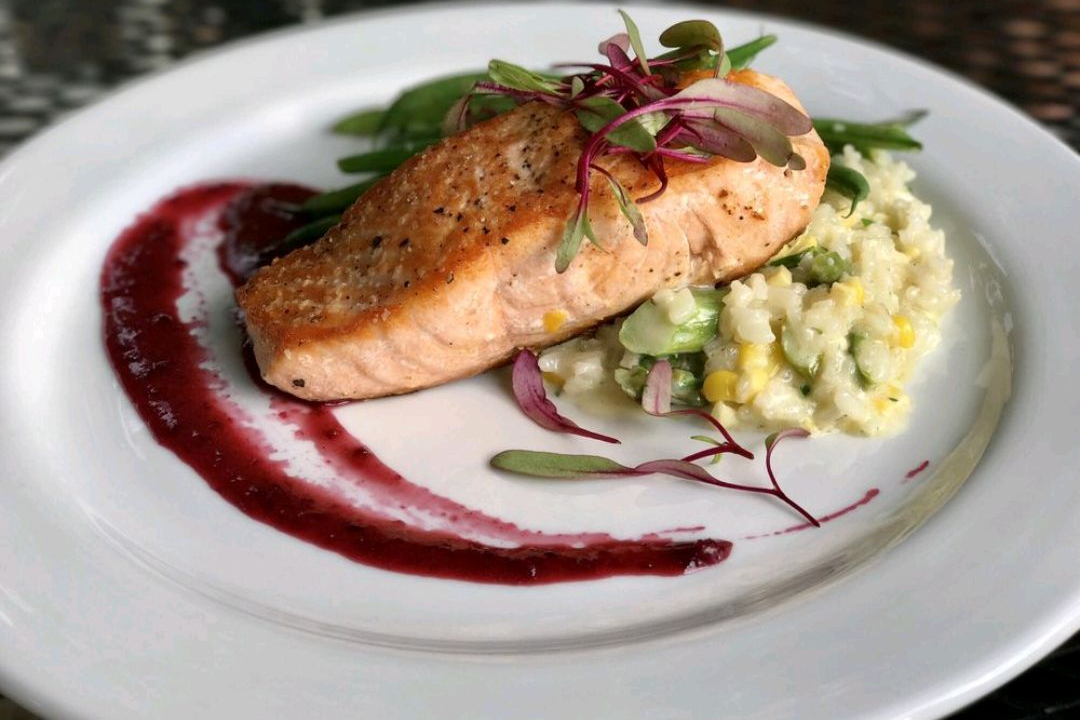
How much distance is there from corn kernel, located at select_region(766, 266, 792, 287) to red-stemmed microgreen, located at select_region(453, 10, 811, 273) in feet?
1.07

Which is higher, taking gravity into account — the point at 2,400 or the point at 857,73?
the point at 857,73

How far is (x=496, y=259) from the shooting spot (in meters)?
3.10

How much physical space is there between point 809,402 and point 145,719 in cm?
194

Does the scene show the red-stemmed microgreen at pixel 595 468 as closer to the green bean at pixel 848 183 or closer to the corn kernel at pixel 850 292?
the corn kernel at pixel 850 292

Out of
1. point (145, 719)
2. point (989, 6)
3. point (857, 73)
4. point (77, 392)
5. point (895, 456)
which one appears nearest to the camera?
point (145, 719)

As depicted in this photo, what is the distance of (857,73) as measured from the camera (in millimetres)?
4578

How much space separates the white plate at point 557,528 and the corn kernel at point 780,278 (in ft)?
1.62

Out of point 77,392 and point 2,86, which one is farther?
point 2,86

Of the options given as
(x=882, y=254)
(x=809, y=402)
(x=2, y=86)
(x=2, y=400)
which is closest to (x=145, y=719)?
(x=2, y=400)

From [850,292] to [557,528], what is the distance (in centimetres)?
112

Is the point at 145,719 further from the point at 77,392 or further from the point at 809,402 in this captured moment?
the point at 809,402

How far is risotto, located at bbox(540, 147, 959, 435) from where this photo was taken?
312 centimetres

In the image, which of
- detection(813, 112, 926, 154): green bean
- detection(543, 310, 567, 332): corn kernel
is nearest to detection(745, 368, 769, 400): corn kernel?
detection(543, 310, 567, 332): corn kernel

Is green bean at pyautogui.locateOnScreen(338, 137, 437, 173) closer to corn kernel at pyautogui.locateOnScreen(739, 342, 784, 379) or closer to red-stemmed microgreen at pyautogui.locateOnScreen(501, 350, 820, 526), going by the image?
red-stemmed microgreen at pyautogui.locateOnScreen(501, 350, 820, 526)
